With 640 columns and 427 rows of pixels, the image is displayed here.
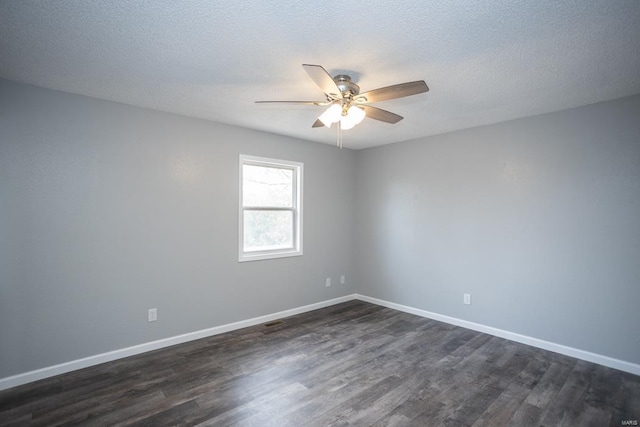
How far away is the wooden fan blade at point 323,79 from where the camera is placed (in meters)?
1.79

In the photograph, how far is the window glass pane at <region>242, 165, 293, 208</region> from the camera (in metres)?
4.03

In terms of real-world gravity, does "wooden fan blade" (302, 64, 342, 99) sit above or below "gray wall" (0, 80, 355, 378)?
above

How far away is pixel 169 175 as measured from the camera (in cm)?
331

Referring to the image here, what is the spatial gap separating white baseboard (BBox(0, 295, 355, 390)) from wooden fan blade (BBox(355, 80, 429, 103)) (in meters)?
3.00

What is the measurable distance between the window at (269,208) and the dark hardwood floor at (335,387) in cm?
120

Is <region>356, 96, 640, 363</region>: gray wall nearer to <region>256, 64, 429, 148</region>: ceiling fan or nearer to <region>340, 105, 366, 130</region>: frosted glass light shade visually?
<region>256, 64, 429, 148</region>: ceiling fan

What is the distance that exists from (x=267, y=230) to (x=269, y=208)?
31cm

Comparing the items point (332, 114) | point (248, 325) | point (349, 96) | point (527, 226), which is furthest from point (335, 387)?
point (527, 226)

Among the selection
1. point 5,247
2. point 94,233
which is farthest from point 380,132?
point 5,247

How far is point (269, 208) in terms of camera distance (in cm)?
421

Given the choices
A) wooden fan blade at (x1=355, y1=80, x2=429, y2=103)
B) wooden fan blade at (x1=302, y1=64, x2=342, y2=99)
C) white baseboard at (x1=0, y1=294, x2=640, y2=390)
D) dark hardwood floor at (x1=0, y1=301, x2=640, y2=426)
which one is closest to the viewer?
wooden fan blade at (x1=302, y1=64, x2=342, y2=99)

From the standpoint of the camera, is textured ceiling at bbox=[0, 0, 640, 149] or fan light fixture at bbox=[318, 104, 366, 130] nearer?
textured ceiling at bbox=[0, 0, 640, 149]

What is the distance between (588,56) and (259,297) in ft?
12.9

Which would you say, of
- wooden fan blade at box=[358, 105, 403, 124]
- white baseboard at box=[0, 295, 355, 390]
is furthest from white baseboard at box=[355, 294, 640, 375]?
wooden fan blade at box=[358, 105, 403, 124]
